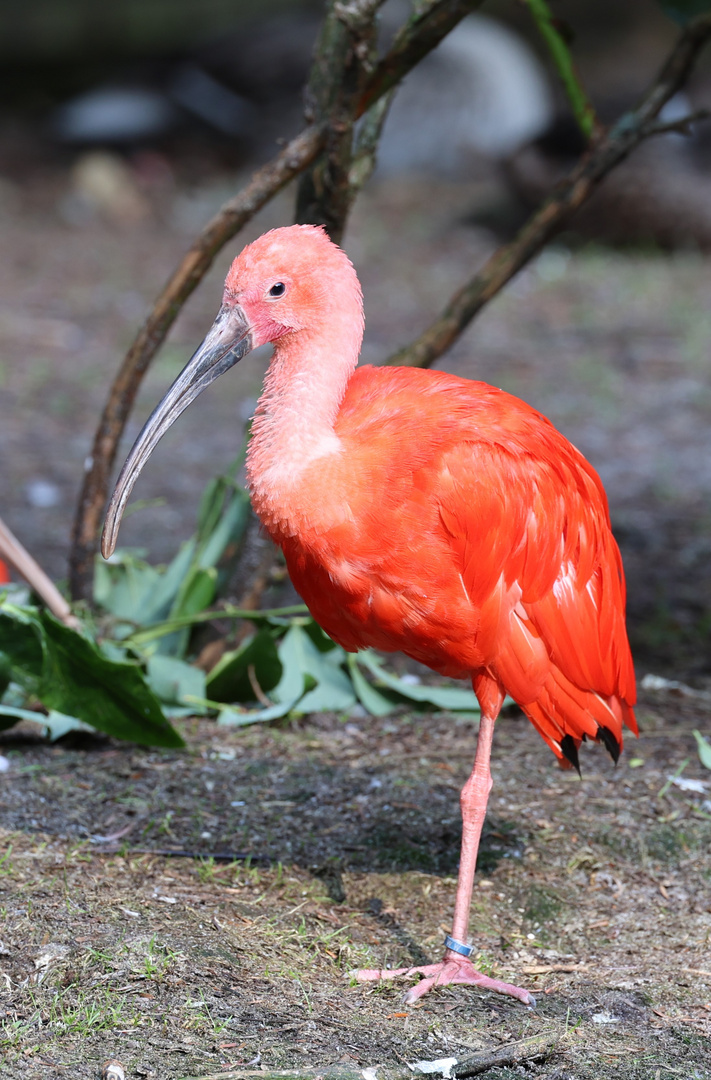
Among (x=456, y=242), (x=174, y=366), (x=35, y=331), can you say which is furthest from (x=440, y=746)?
(x=456, y=242)

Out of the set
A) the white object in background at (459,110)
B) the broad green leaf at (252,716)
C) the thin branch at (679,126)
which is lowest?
the broad green leaf at (252,716)

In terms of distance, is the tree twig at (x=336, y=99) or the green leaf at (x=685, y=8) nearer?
the tree twig at (x=336, y=99)

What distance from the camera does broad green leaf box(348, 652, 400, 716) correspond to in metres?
3.94

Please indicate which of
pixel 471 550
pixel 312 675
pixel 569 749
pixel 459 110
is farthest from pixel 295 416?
pixel 459 110

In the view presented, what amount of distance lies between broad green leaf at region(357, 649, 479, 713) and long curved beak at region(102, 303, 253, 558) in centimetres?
147

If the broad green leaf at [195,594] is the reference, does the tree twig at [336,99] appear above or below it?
above

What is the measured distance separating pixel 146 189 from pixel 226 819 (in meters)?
8.65

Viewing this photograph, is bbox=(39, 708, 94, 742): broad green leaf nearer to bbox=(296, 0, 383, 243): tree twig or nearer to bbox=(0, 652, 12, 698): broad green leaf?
bbox=(0, 652, 12, 698): broad green leaf

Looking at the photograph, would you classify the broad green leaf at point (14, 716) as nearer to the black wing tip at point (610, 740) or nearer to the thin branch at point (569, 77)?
the black wing tip at point (610, 740)

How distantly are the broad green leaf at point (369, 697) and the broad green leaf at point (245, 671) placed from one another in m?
0.20

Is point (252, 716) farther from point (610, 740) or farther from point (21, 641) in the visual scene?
point (610, 740)

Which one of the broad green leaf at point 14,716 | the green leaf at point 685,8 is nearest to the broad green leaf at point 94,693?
the broad green leaf at point 14,716

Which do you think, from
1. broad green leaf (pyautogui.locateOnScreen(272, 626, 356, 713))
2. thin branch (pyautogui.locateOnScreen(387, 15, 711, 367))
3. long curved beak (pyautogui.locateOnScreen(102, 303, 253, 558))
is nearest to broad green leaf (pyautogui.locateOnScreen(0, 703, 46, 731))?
broad green leaf (pyautogui.locateOnScreen(272, 626, 356, 713))

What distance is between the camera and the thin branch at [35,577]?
11.5ft
